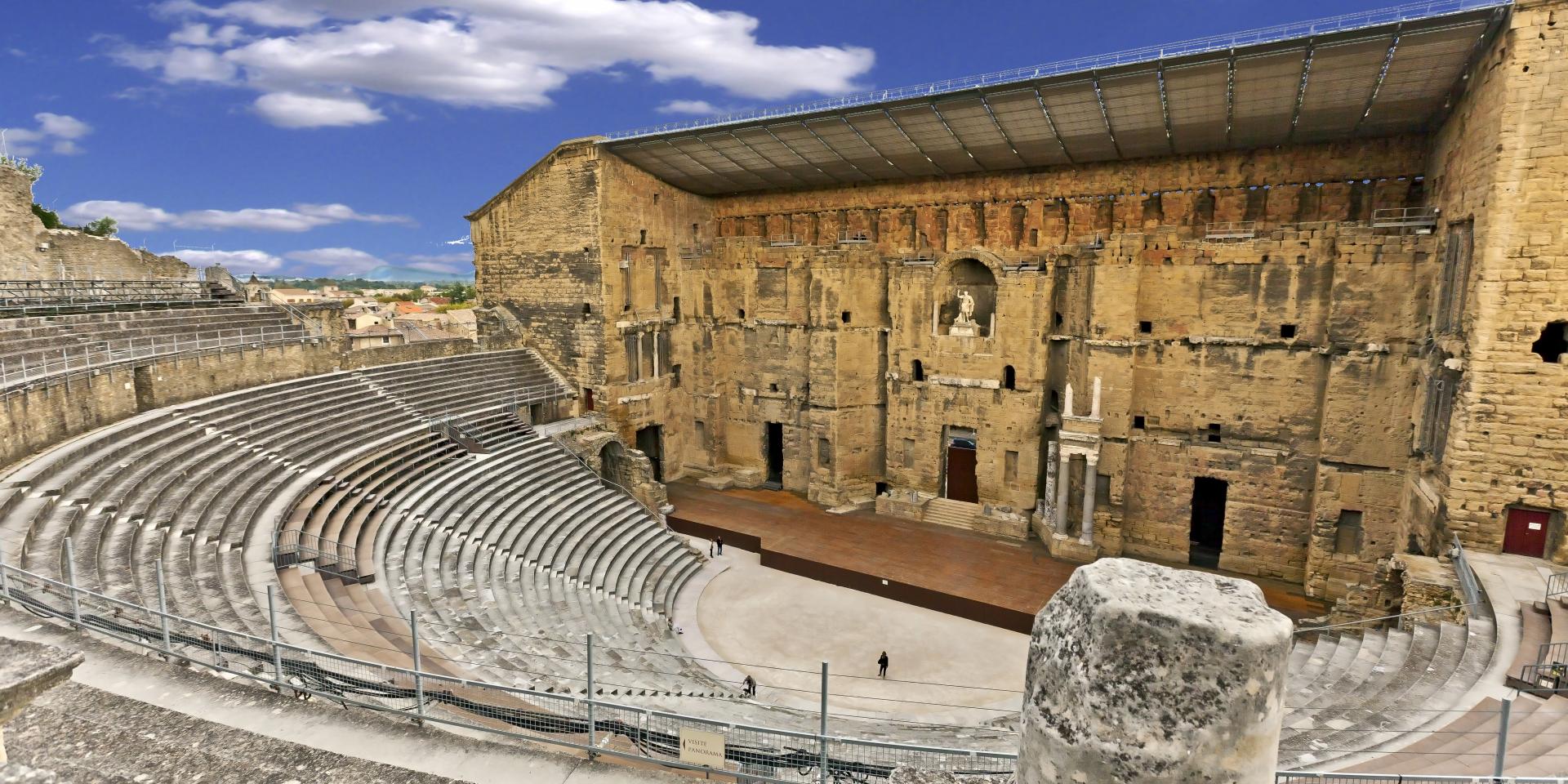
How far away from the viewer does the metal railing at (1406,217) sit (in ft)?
59.2

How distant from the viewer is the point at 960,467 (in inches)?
1035

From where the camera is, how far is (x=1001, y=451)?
25.0 meters

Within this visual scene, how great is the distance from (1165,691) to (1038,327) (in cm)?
2215

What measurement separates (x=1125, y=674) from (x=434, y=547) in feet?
52.0

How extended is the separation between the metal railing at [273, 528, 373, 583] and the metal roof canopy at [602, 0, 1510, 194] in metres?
17.0

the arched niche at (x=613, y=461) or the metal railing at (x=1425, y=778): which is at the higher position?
the metal railing at (x=1425, y=778)

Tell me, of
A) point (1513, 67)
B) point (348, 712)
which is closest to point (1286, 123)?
point (1513, 67)

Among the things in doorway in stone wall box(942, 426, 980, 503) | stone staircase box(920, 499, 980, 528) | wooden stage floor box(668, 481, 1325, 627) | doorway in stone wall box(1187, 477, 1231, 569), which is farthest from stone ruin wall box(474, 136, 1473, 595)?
wooden stage floor box(668, 481, 1325, 627)

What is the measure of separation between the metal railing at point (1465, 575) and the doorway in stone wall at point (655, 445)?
77.5 feet

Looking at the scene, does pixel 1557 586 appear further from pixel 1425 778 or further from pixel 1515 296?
pixel 1425 778

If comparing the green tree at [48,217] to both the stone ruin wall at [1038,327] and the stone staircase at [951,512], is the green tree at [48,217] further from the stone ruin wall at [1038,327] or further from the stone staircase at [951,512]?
the stone staircase at [951,512]

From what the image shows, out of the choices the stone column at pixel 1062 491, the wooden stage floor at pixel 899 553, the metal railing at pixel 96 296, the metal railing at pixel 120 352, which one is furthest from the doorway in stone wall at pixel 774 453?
the metal railing at pixel 96 296

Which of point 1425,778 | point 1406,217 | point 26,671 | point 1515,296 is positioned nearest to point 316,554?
point 26,671

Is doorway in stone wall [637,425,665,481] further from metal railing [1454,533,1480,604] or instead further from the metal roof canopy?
metal railing [1454,533,1480,604]
